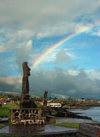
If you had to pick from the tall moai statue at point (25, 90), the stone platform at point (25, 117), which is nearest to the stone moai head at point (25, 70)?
the tall moai statue at point (25, 90)

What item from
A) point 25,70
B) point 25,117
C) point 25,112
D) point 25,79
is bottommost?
point 25,117

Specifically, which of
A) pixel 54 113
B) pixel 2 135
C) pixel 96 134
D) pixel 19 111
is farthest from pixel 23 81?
pixel 54 113

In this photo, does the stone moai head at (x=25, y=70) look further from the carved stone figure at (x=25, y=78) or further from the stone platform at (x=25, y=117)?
the stone platform at (x=25, y=117)

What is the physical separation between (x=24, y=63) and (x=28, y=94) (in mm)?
3317

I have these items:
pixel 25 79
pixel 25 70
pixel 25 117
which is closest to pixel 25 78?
pixel 25 79

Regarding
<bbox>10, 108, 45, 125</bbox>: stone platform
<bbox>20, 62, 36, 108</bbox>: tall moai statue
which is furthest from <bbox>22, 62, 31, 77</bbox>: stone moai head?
<bbox>10, 108, 45, 125</bbox>: stone platform

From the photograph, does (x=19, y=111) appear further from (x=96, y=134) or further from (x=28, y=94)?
(x=96, y=134)

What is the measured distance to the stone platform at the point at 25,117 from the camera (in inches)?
793

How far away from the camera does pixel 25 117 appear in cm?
2105

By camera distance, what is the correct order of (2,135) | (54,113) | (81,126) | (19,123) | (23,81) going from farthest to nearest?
(54,113) → (23,81) → (19,123) → (2,135) → (81,126)

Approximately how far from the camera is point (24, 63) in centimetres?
2200

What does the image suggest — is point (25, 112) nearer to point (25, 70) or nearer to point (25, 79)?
point (25, 79)

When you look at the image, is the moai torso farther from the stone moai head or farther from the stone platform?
the stone platform

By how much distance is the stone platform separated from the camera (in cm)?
2014
